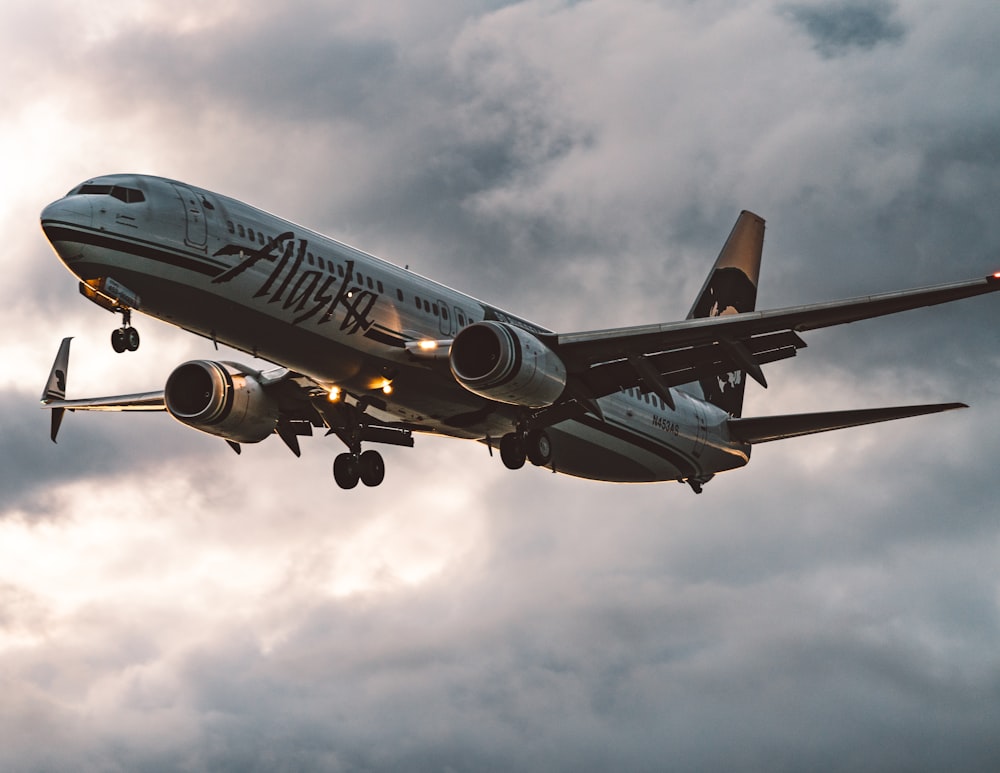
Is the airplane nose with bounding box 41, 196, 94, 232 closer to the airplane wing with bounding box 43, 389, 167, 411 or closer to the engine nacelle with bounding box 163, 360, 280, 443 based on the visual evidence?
the engine nacelle with bounding box 163, 360, 280, 443

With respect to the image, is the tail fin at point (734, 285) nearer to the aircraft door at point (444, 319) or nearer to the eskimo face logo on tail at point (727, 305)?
the eskimo face logo on tail at point (727, 305)

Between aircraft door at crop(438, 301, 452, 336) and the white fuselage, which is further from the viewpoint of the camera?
aircraft door at crop(438, 301, 452, 336)

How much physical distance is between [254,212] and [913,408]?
18589 millimetres

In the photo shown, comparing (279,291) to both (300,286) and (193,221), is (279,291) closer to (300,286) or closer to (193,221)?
(300,286)

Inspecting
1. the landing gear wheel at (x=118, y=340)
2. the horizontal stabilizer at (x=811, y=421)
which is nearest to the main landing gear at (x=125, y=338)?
the landing gear wheel at (x=118, y=340)

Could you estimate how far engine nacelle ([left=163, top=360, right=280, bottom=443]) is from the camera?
4272 centimetres

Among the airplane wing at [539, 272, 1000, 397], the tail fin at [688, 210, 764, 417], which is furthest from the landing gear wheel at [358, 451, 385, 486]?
the tail fin at [688, 210, 764, 417]

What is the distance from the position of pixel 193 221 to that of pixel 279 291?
8.78 feet


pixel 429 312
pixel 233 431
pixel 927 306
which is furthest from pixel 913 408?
pixel 233 431

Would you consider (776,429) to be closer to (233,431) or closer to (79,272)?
(233,431)

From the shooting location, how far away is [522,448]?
138ft

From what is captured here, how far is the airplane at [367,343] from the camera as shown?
3519 cm

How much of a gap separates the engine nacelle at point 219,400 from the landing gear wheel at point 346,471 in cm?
257

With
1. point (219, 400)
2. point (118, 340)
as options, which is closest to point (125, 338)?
point (118, 340)
